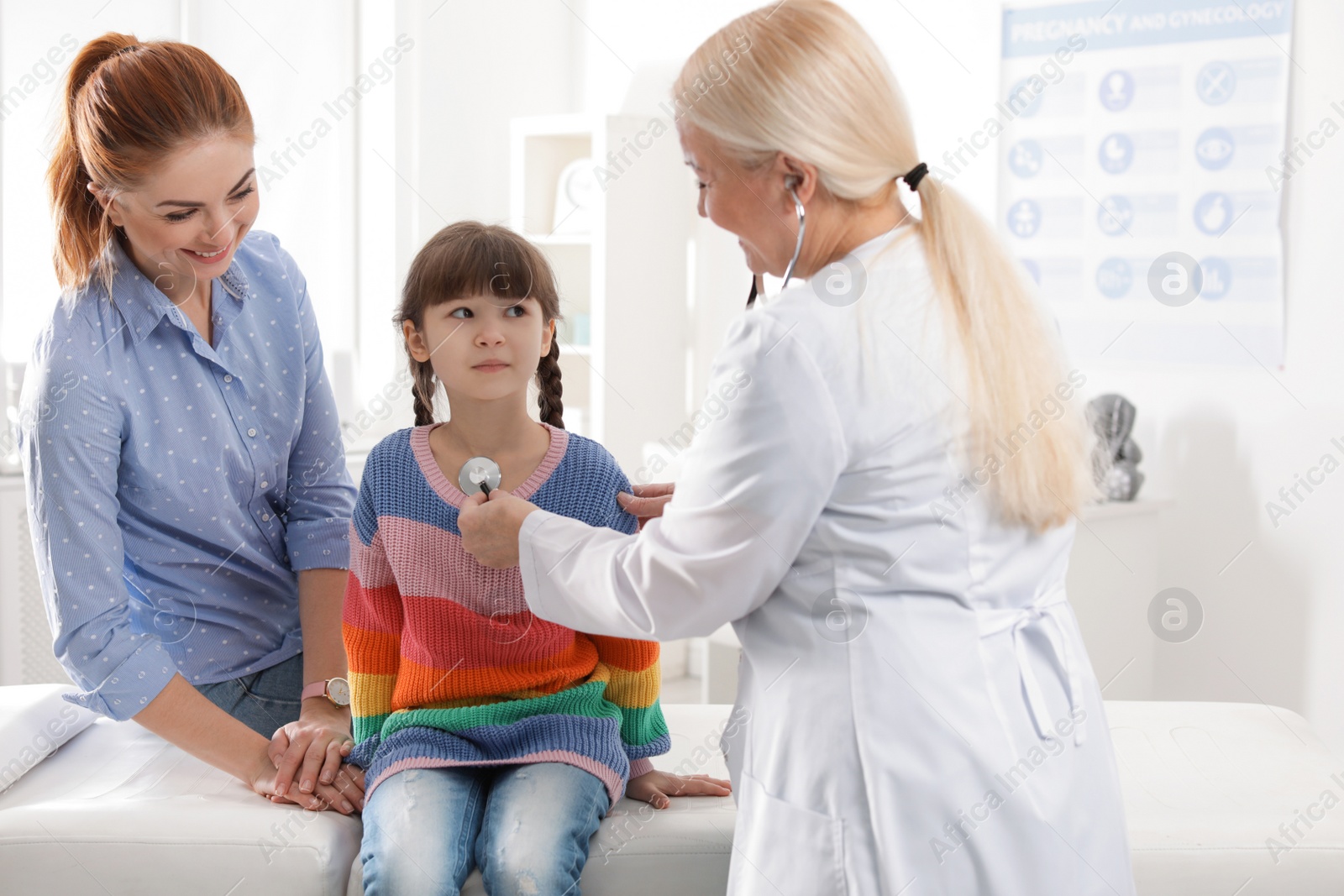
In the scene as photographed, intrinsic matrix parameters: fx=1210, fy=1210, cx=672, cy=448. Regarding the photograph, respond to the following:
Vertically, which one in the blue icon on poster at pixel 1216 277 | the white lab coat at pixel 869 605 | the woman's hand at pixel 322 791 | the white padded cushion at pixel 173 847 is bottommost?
the white padded cushion at pixel 173 847

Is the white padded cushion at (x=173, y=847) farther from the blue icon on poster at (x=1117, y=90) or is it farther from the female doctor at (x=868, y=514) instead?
the blue icon on poster at (x=1117, y=90)

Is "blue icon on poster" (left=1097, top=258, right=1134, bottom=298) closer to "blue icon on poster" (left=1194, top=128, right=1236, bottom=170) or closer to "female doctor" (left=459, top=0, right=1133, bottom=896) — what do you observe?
"blue icon on poster" (left=1194, top=128, right=1236, bottom=170)

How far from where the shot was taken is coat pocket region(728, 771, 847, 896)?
3.43ft

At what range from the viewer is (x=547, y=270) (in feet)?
4.75

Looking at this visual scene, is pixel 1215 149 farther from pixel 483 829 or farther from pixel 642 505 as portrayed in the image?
pixel 483 829

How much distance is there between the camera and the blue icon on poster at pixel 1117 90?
8.77 feet

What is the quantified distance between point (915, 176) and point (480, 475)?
1.83ft

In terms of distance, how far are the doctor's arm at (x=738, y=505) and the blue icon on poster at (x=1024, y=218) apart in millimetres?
2013

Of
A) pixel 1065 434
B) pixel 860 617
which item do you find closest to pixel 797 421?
pixel 860 617

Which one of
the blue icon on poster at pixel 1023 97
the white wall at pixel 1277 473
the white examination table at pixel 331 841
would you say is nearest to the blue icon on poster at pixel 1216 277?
the white wall at pixel 1277 473

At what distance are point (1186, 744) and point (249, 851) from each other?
1.17 metres

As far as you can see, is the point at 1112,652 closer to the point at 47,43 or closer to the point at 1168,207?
the point at 1168,207

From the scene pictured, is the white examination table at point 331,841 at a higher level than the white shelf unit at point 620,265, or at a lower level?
lower

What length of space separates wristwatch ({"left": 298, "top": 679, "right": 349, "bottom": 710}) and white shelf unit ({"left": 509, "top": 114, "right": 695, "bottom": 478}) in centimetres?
191
